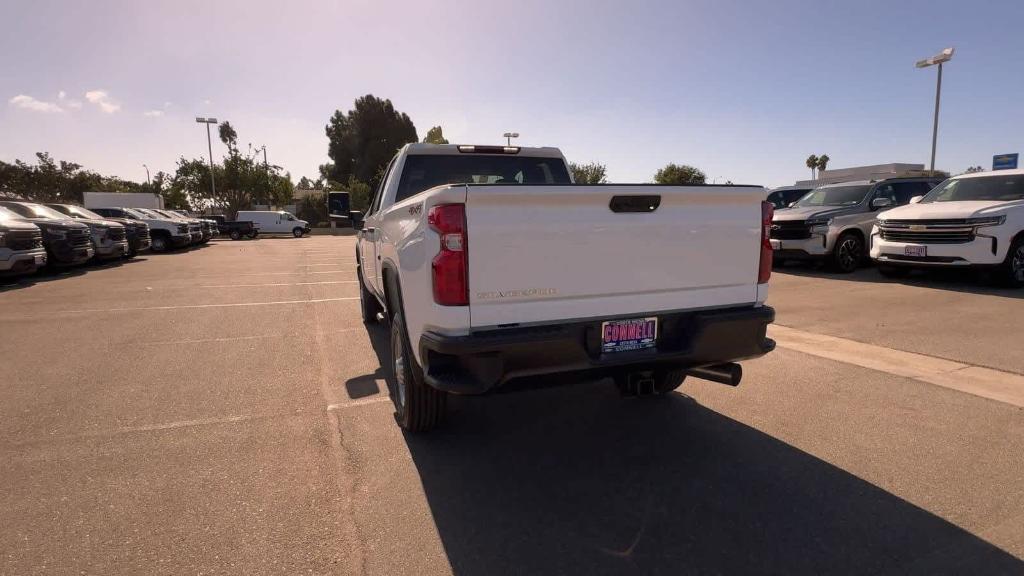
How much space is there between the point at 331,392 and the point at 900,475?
12.9ft

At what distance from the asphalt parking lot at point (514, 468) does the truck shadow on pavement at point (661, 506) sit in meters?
0.01

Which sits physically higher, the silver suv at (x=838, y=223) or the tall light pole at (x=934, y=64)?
the tall light pole at (x=934, y=64)

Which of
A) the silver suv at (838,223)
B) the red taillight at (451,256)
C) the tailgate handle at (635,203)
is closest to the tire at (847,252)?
the silver suv at (838,223)

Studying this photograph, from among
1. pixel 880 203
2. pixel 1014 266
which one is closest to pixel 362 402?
pixel 1014 266

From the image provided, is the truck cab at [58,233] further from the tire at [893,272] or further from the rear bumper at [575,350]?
the tire at [893,272]

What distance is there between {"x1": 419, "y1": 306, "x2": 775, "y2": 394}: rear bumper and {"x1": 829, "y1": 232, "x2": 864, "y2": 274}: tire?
9.34 m

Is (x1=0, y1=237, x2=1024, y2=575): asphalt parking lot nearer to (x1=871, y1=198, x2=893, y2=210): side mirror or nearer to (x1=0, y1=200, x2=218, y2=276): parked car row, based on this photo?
(x1=871, y1=198, x2=893, y2=210): side mirror

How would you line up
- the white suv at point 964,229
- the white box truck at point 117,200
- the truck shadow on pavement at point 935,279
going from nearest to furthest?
1. the white suv at point 964,229
2. the truck shadow on pavement at point 935,279
3. the white box truck at point 117,200

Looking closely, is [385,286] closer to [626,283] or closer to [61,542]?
[626,283]

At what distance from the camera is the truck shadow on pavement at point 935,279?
8352 mm

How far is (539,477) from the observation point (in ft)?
9.68

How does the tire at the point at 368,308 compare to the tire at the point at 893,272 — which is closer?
the tire at the point at 368,308

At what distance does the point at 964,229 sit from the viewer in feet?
27.2

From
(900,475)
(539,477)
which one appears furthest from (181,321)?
(900,475)
